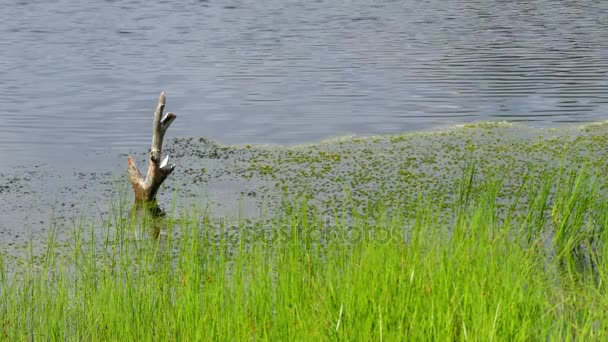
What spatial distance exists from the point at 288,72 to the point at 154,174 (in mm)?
10571

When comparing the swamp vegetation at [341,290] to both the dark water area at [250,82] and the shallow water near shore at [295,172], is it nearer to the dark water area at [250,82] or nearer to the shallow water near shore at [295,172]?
the shallow water near shore at [295,172]

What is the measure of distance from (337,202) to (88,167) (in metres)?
3.68

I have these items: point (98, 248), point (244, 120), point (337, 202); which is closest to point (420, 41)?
point (244, 120)

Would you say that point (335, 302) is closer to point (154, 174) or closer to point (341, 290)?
point (341, 290)

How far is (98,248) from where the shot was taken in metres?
8.17

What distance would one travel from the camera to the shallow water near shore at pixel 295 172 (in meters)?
9.70

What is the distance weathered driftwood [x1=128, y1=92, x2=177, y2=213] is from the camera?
9.88 metres

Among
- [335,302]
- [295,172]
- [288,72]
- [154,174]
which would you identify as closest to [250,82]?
[288,72]

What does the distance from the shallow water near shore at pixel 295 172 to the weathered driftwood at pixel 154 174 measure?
0.15 meters

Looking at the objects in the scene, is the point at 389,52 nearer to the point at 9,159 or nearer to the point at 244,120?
the point at 244,120

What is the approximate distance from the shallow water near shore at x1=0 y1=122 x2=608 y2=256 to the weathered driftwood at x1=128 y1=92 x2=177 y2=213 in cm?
15

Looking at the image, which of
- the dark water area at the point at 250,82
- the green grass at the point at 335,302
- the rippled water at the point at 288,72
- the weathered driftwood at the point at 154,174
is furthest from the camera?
the rippled water at the point at 288,72

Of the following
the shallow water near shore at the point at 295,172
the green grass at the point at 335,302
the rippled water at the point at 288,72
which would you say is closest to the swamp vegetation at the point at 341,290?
the green grass at the point at 335,302

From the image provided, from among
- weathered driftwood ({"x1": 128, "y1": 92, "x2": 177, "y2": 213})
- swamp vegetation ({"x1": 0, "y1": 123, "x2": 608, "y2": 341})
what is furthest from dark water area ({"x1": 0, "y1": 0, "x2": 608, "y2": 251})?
swamp vegetation ({"x1": 0, "y1": 123, "x2": 608, "y2": 341})
